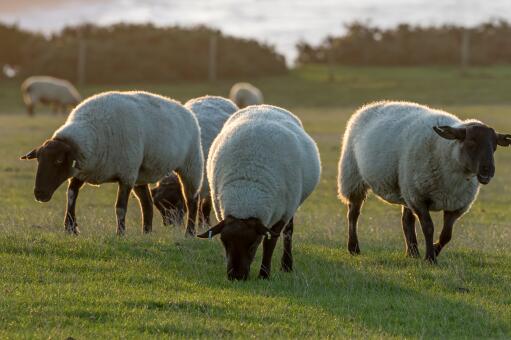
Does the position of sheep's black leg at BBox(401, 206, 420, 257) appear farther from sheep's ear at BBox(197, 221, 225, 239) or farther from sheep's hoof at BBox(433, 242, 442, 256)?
sheep's ear at BBox(197, 221, 225, 239)

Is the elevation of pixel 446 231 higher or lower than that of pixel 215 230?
lower

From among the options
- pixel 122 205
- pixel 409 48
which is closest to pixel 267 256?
pixel 122 205

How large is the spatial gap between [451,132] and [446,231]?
51.7 inches

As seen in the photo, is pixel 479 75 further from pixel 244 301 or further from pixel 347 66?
pixel 244 301

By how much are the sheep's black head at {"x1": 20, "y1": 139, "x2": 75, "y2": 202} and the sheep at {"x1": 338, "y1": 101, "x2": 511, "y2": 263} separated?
363 cm

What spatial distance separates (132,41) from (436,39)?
28.5 metres

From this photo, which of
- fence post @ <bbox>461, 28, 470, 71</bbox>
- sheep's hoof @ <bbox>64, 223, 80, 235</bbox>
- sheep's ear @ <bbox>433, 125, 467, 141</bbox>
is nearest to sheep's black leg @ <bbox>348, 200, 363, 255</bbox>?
sheep's ear @ <bbox>433, 125, 467, 141</bbox>

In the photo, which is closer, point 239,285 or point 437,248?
point 239,285

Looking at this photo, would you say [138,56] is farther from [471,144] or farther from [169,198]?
[471,144]

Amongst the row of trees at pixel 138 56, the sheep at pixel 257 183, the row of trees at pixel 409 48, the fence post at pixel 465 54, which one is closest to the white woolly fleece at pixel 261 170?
the sheep at pixel 257 183

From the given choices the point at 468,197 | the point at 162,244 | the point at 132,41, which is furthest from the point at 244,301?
the point at 132,41

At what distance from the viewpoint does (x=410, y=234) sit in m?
12.0

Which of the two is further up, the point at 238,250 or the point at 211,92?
the point at 238,250

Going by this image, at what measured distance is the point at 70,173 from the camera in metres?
12.4
